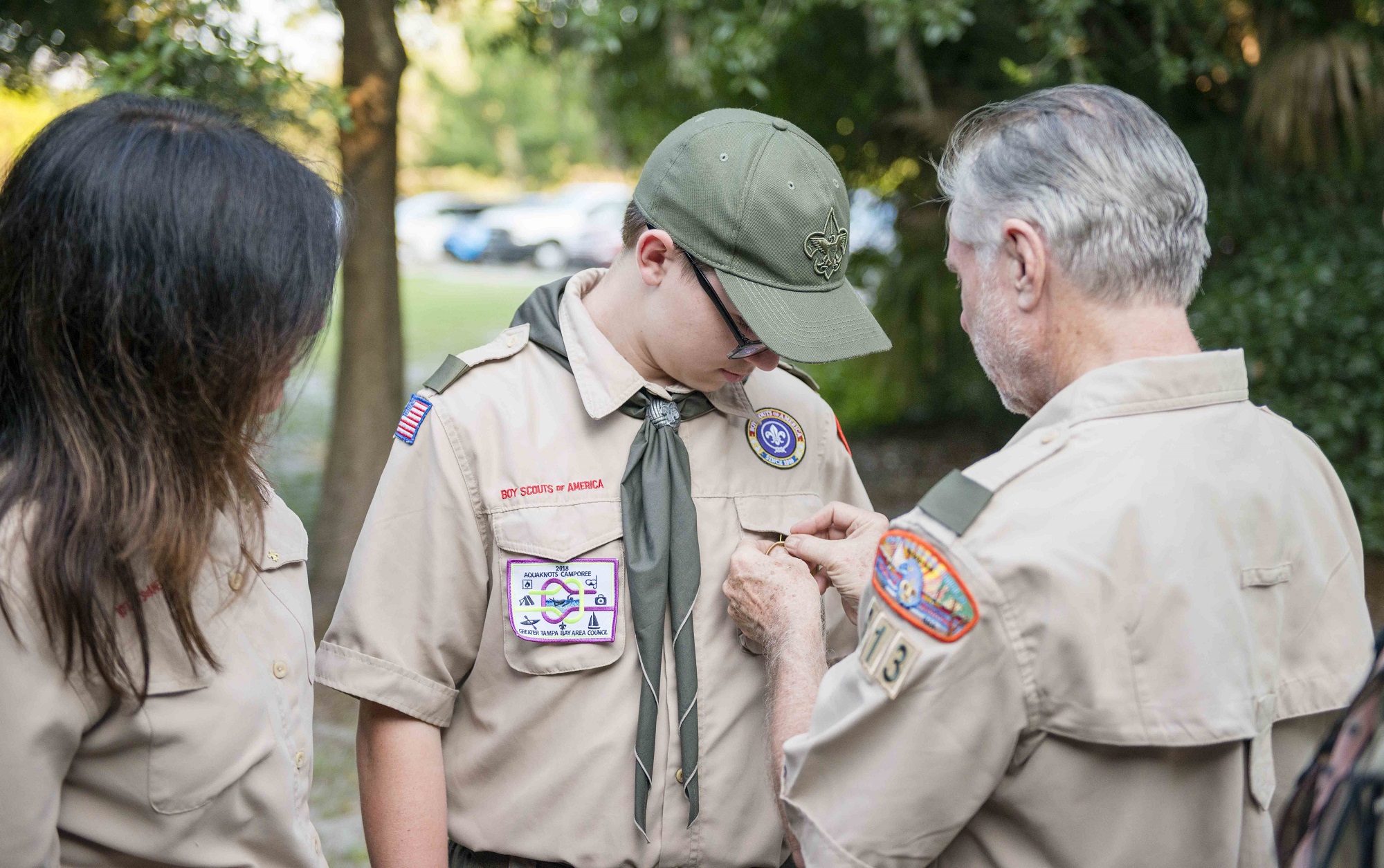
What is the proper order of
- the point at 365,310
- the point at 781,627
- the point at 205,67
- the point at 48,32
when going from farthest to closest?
the point at 365,310 < the point at 48,32 < the point at 205,67 < the point at 781,627

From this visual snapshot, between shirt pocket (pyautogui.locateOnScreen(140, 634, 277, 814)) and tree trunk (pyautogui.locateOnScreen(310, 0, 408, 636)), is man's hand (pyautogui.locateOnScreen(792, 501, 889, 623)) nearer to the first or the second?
shirt pocket (pyautogui.locateOnScreen(140, 634, 277, 814))

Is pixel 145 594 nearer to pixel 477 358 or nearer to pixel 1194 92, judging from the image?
pixel 477 358

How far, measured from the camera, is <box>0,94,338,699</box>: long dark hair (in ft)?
4.21

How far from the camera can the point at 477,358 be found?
190 cm

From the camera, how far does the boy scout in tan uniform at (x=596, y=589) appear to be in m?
1.77

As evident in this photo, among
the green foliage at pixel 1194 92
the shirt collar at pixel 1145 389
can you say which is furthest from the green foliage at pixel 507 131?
the shirt collar at pixel 1145 389

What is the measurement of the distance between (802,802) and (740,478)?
2.22ft

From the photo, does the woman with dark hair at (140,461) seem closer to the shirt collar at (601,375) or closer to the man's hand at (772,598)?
the shirt collar at (601,375)

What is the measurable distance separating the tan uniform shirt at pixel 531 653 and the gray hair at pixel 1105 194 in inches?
28.5

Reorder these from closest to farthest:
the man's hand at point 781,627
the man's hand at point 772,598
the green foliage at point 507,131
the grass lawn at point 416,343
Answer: the man's hand at point 781,627 < the man's hand at point 772,598 < the grass lawn at point 416,343 < the green foliage at point 507,131

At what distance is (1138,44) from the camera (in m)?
6.03

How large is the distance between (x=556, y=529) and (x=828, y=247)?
0.65 meters

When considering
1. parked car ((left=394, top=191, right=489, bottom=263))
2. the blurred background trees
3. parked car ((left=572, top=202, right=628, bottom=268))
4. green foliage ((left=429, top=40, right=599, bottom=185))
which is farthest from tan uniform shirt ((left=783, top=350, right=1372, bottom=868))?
green foliage ((left=429, top=40, right=599, bottom=185))

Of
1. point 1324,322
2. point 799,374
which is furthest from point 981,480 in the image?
point 1324,322
